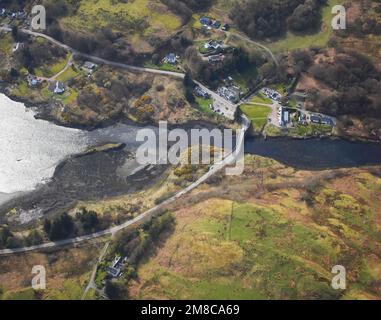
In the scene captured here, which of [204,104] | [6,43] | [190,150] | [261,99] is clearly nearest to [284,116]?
[261,99]

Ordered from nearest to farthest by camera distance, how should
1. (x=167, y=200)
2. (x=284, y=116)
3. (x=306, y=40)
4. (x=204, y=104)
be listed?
(x=167, y=200) < (x=284, y=116) < (x=204, y=104) < (x=306, y=40)

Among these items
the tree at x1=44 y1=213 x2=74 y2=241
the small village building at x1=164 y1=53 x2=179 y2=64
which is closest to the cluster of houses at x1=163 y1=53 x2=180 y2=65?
the small village building at x1=164 y1=53 x2=179 y2=64

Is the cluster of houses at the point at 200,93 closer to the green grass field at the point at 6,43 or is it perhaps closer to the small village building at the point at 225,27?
the small village building at the point at 225,27

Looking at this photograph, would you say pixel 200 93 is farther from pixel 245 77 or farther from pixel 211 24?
pixel 211 24

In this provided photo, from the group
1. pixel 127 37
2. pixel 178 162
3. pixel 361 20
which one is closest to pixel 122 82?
pixel 127 37

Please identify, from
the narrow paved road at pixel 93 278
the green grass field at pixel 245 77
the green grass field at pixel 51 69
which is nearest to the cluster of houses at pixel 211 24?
the green grass field at pixel 245 77

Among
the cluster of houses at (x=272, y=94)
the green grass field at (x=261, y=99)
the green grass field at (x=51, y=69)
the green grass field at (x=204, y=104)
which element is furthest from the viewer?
the green grass field at (x=51, y=69)
